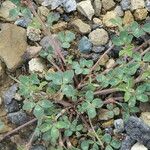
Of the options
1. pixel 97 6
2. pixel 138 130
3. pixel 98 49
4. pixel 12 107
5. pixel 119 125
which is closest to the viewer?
pixel 138 130

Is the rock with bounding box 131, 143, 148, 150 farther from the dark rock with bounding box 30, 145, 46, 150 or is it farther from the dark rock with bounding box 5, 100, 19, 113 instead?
the dark rock with bounding box 5, 100, 19, 113

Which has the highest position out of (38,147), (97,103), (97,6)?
(97,6)

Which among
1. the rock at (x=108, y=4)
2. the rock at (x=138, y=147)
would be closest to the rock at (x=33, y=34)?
the rock at (x=108, y=4)

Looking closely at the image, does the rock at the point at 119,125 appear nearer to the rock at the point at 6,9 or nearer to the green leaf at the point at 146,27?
the green leaf at the point at 146,27

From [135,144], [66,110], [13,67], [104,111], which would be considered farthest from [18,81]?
[135,144]

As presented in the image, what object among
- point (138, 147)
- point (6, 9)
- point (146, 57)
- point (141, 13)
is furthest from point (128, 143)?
point (6, 9)

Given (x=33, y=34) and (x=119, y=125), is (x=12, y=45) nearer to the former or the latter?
(x=33, y=34)

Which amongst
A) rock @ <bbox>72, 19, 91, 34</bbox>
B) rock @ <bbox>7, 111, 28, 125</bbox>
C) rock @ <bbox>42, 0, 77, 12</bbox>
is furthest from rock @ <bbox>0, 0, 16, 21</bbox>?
rock @ <bbox>7, 111, 28, 125</bbox>

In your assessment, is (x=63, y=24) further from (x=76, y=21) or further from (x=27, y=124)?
(x=27, y=124)
